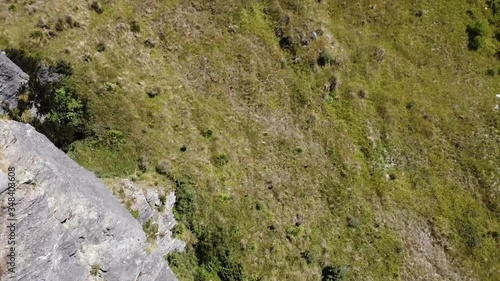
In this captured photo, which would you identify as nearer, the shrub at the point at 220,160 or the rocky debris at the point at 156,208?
the rocky debris at the point at 156,208

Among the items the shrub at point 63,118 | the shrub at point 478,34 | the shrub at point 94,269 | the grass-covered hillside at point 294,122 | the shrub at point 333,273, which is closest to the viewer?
the shrub at point 94,269

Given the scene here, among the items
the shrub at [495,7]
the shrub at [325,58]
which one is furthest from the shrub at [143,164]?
the shrub at [495,7]

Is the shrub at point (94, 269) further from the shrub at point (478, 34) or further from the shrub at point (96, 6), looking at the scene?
the shrub at point (478, 34)

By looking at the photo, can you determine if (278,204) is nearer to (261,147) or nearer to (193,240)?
(261,147)

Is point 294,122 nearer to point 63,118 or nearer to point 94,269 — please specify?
point 63,118

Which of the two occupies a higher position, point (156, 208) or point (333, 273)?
point (156, 208)

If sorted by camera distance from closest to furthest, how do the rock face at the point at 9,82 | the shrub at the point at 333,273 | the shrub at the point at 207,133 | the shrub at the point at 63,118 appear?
the rock face at the point at 9,82 < the shrub at the point at 63,118 < the shrub at the point at 333,273 < the shrub at the point at 207,133

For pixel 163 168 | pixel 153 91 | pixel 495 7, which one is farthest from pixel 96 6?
pixel 495 7

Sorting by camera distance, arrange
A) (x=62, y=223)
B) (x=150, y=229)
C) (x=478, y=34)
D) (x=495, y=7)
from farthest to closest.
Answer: (x=495, y=7) → (x=478, y=34) → (x=150, y=229) → (x=62, y=223)
